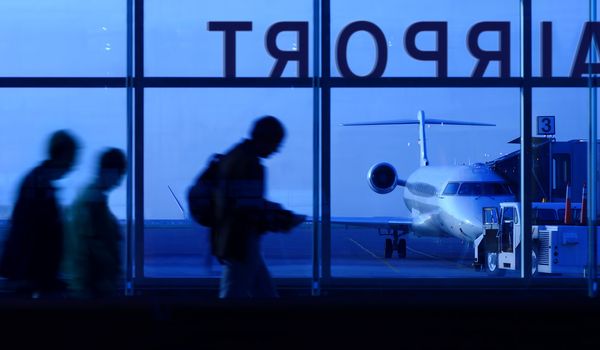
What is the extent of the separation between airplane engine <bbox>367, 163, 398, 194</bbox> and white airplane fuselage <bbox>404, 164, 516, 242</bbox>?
7.2 inches

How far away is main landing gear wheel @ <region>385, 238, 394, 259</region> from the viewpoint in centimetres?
910

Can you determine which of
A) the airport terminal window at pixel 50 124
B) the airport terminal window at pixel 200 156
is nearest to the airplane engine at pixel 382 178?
the airport terminal window at pixel 200 156

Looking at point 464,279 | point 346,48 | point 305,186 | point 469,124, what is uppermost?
point 346,48

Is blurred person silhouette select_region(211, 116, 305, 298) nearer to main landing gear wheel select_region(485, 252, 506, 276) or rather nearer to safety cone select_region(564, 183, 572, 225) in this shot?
main landing gear wheel select_region(485, 252, 506, 276)

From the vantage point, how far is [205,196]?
17.7 feet

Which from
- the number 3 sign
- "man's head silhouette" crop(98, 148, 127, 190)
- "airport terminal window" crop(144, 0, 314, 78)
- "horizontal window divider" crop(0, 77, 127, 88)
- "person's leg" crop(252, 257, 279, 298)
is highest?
"airport terminal window" crop(144, 0, 314, 78)

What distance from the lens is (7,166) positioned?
7.73m

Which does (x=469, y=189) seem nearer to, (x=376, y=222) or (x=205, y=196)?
(x=376, y=222)

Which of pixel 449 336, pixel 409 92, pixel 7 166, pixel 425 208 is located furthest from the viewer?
pixel 425 208

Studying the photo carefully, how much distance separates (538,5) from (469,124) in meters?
1.16

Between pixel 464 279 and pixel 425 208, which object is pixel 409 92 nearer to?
pixel 464 279

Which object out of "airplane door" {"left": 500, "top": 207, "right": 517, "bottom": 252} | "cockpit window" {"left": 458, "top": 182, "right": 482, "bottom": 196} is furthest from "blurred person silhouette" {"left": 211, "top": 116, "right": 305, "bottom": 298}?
"cockpit window" {"left": 458, "top": 182, "right": 482, "bottom": 196}

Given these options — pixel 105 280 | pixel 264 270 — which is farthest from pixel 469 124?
pixel 105 280

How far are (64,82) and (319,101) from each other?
213cm
